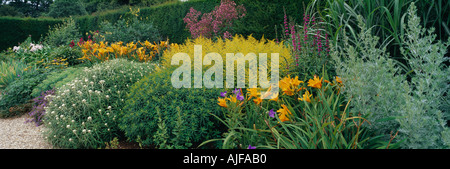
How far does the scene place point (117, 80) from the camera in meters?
3.58

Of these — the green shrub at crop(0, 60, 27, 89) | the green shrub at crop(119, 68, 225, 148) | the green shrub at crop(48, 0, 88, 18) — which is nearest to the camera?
the green shrub at crop(119, 68, 225, 148)

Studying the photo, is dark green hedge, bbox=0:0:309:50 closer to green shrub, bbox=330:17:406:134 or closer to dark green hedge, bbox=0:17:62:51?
dark green hedge, bbox=0:17:62:51

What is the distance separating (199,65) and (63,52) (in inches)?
208

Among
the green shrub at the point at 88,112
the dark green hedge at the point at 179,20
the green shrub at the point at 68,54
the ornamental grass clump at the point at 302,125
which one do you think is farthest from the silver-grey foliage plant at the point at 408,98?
the green shrub at the point at 68,54

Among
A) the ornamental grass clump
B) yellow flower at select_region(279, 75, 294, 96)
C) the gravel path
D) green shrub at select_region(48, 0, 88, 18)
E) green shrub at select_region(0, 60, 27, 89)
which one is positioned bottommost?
the gravel path

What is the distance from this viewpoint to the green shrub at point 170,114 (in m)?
2.51

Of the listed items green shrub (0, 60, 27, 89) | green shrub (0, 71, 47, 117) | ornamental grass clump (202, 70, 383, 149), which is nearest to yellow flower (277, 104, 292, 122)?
ornamental grass clump (202, 70, 383, 149)

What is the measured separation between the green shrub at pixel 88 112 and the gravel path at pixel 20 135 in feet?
0.66

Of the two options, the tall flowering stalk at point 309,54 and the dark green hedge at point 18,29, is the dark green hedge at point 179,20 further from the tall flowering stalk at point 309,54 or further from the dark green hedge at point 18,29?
the tall flowering stalk at point 309,54

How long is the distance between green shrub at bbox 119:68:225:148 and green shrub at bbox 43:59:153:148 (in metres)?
0.38

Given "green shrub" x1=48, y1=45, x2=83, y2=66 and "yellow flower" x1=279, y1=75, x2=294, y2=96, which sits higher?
"yellow flower" x1=279, y1=75, x2=294, y2=96

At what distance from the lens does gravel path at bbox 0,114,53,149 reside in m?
3.22
